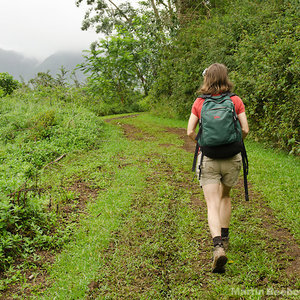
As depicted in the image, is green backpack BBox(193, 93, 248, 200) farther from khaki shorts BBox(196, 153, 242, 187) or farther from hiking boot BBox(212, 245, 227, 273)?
hiking boot BBox(212, 245, 227, 273)

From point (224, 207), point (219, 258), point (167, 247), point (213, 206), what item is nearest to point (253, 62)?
point (224, 207)

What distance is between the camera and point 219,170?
110 inches

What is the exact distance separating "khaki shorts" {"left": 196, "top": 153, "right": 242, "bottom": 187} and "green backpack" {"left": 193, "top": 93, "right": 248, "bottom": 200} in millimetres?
89

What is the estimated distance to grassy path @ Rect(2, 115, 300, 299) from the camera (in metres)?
2.62

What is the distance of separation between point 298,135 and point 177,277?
5.46 metres

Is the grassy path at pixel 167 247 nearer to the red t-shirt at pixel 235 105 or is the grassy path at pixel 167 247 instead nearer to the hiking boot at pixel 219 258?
the hiking boot at pixel 219 258

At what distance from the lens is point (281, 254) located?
3.08 m

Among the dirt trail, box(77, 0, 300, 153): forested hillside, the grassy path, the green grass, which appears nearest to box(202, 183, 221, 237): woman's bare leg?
the grassy path

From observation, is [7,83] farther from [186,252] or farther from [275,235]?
[275,235]

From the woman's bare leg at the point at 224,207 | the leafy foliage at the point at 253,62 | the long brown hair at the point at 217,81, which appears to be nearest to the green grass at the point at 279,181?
the leafy foliage at the point at 253,62

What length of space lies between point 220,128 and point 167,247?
5.75 feet

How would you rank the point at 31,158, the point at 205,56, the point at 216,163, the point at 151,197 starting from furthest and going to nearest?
the point at 205,56
the point at 31,158
the point at 151,197
the point at 216,163

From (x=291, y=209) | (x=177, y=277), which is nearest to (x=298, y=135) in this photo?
(x=291, y=209)

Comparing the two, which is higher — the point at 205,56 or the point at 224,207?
the point at 205,56
